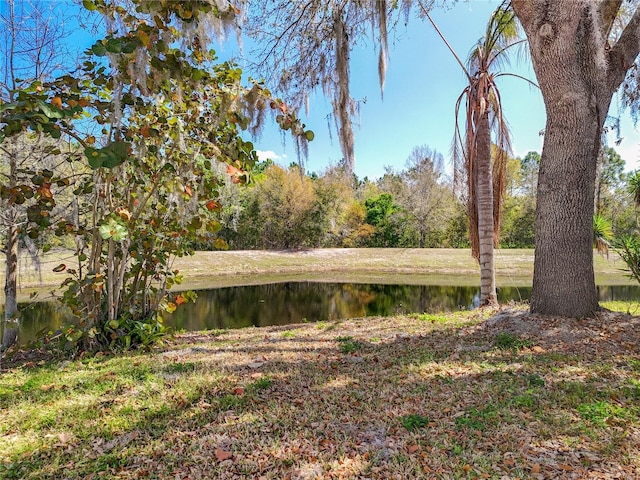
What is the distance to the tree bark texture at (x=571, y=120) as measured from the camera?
13.5 feet

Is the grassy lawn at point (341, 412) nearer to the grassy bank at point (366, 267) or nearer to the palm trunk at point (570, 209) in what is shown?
the palm trunk at point (570, 209)

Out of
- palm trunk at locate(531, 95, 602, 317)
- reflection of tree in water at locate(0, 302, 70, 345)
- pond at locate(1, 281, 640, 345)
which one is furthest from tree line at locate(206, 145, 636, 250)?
palm trunk at locate(531, 95, 602, 317)

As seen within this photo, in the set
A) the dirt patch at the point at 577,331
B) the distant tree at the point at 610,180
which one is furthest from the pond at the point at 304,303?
the distant tree at the point at 610,180

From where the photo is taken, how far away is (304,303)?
12.0 meters

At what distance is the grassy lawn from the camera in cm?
197

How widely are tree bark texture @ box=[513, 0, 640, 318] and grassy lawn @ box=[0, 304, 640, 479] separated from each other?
695 mm

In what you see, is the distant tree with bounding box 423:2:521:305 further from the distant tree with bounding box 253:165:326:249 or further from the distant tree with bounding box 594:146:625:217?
the distant tree with bounding box 594:146:625:217

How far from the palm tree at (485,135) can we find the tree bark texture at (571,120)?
156 centimetres

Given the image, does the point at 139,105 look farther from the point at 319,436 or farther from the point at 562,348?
the point at 562,348

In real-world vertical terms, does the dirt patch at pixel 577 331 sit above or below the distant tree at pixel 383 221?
below

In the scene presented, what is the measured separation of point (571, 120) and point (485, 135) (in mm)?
1867

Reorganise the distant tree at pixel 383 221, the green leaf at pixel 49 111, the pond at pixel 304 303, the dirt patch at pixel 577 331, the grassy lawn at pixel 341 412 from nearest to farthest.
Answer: the grassy lawn at pixel 341 412 < the green leaf at pixel 49 111 < the dirt patch at pixel 577 331 < the pond at pixel 304 303 < the distant tree at pixel 383 221

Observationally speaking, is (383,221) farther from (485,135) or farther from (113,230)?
(113,230)

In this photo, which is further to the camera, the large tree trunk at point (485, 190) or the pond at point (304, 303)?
the pond at point (304, 303)
